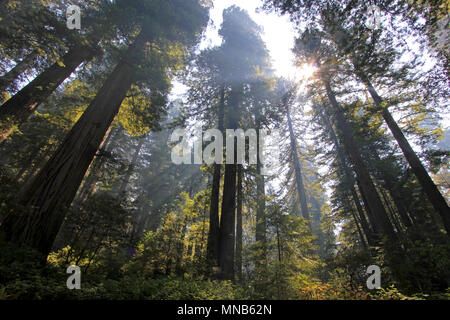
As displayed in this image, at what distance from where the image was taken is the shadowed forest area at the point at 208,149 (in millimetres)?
4305

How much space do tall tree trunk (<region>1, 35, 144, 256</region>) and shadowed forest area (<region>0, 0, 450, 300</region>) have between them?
0.11 ft

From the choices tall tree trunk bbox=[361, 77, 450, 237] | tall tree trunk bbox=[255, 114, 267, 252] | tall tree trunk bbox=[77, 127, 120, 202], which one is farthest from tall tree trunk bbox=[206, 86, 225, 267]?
tall tree trunk bbox=[361, 77, 450, 237]

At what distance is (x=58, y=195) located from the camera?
14.9 feet

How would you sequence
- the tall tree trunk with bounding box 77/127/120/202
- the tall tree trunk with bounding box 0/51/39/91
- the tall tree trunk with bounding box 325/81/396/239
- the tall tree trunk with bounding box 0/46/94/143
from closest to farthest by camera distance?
1. the tall tree trunk with bounding box 0/46/94/143
2. the tall tree trunk with bounding box 77/127/120/202
3. the tall tree trunk with bounding box 0/51/39/91
4. the tall tree trunk with bounding box 325/81/396/239

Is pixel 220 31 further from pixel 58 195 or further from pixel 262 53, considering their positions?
pixel 58 195

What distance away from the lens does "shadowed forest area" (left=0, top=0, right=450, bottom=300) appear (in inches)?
169

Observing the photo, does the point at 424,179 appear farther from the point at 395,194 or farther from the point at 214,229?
the point at 214,229

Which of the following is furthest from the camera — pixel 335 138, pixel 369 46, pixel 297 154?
pixel 297 154

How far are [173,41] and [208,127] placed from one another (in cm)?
474

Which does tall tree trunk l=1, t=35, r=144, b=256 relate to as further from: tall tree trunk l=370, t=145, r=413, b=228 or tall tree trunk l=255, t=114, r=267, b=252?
tall tree trunk l=370, t=145, r=413, b=228

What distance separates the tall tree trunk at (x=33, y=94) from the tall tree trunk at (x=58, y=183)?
5.60 feet

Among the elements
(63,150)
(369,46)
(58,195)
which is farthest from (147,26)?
(369,46)

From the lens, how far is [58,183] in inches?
182

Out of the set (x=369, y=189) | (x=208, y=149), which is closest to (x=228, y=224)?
(x=208, y=149)
